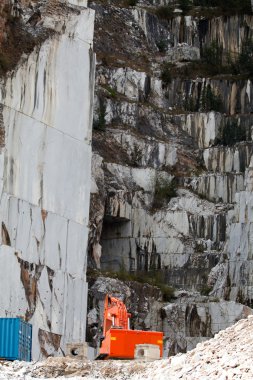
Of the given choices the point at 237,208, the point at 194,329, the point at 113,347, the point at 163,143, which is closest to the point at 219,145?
the point at 163,143

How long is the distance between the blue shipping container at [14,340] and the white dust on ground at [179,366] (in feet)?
22.7

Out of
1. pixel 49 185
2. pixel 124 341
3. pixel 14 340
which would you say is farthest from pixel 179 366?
pixel 49 185

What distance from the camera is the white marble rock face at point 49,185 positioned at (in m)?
81.7

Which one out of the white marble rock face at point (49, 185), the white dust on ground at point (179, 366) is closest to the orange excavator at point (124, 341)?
the white dust on ground at point (179, 366)

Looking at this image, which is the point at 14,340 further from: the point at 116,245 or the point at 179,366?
the point at 116,245

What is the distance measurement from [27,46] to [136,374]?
137 feet

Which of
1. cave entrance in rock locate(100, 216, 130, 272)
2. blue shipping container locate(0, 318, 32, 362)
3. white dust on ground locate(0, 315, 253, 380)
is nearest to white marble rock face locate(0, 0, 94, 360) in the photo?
cave entrance in rock locate(100, 216, 130, 272)

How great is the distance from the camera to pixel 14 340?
5919 cm

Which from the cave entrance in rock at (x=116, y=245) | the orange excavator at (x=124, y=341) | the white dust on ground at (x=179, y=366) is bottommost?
the white dust on ground at (x=179, y=366)

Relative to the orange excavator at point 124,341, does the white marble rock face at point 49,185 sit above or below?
above

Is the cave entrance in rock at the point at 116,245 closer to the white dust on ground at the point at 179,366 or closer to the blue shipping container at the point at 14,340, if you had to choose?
the blue shipping container at the point at 14,340

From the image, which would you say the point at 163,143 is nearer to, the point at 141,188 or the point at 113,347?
the point at 141,188

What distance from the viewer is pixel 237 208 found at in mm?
98625

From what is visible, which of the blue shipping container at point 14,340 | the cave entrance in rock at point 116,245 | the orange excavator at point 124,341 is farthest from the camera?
the cave entrance in rock at point 116,245
